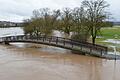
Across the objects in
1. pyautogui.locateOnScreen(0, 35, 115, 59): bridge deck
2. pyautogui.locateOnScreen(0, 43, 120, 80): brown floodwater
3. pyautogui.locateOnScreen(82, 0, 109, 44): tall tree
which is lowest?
pyautogui.locateOnScreen(0, 43, 120, 80): brown floodwater

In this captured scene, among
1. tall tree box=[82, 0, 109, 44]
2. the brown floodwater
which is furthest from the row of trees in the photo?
the brown floodwater

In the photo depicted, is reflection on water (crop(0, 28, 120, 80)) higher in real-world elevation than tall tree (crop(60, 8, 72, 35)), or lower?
lower

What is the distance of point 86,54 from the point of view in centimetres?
3092

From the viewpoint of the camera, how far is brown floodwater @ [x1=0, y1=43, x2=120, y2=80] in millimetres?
21188

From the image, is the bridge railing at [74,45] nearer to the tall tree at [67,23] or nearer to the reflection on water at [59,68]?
the reflection on water at [59,68]

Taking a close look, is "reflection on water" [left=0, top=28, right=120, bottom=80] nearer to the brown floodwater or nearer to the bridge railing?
the brown floodwater

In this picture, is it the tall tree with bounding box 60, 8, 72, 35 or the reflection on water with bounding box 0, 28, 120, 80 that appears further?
the tall tree with bounding box 60, 8, 72, 35

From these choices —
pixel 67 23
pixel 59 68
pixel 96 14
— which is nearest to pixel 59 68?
pixel 59 68

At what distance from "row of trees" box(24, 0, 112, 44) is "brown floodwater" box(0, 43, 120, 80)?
24.2 feet

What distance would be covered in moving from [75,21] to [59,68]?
2632 centimetres

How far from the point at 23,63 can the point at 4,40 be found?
61.0ft

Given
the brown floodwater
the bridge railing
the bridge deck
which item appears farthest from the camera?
the bridge railing

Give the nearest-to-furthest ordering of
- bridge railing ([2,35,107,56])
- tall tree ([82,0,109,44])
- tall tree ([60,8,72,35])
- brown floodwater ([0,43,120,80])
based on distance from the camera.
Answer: brown floodwater ([0,43,120,80]) → bridge railing ([2,35,107,56]) → tall tree ([82,0,109,44]) → tall tree ([60,8,72,35])

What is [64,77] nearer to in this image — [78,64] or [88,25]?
[78,64]
